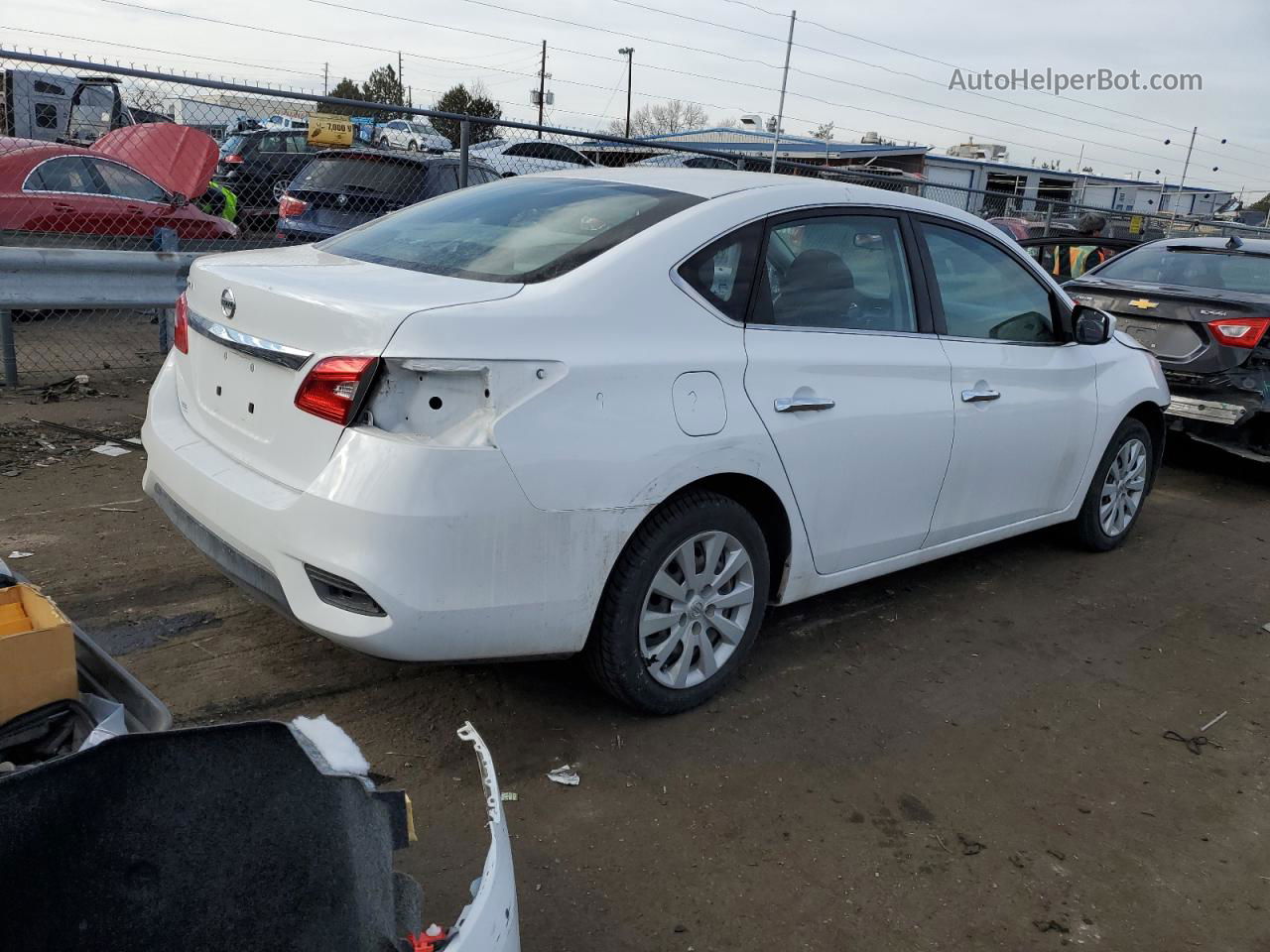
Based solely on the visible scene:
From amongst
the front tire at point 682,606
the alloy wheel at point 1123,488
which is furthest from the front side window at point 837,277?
the alloy wheel at point 1123,488

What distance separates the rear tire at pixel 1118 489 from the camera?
5059 millimetres

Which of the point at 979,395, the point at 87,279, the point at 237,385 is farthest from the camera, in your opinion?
the point at 87,279

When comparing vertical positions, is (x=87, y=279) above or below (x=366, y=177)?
below

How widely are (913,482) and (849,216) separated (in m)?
1.00

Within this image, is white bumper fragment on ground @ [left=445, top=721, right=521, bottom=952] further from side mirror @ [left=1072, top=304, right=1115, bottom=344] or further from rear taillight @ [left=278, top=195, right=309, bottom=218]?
rear taillight @ [left=278, top=195, right=309, bottom=218]

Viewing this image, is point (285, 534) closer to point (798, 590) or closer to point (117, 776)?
point (117, 776)

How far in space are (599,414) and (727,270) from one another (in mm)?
771

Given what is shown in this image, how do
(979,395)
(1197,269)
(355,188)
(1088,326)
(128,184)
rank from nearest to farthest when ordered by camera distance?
(979,395), (1088,326), (1197,269), (355,188), (128,184)

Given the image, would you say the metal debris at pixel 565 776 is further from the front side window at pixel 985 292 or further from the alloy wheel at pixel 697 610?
the front side window at pixel 985 292

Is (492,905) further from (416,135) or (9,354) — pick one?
(416,135)

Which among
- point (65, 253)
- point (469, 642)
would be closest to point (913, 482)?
point (469, 642)

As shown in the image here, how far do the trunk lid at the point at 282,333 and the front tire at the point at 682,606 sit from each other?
850mm

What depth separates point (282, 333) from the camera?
2795 mm

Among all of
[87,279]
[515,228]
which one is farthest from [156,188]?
[515,228]
